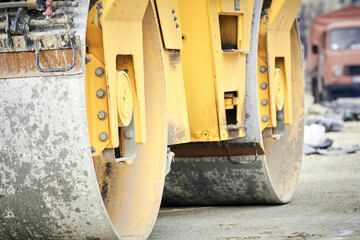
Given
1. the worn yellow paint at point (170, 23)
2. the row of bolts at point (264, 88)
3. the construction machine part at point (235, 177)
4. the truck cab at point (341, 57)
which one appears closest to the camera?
the worn yellow paint at point (170, 23)

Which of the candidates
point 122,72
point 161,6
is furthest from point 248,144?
point 122,72

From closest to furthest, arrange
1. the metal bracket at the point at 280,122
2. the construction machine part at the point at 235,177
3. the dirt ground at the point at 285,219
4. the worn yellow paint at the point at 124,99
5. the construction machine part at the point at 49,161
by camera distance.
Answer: the construction machine part at the point at 49,161 < the worn yellow paint at the point at 124,99 < the dirt ground at the point at 285,219 < the construction machine part at the point at 235,177 < the metal bracket at the point at 280,122

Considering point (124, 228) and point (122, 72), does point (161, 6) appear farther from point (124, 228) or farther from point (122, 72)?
point (124, 228)

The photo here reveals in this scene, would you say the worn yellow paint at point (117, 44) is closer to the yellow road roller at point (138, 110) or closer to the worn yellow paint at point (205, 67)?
the yellow road roller at point (138, 110)

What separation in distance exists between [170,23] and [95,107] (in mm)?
815

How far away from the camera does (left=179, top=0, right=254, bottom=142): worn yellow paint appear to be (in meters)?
3.91

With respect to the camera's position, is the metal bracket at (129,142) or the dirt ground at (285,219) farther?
the dirt ground at (285,219)

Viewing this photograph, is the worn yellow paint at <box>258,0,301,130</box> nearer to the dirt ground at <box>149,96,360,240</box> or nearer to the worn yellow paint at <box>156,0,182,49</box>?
the dirt ground at <box>149,96,360,240</box>

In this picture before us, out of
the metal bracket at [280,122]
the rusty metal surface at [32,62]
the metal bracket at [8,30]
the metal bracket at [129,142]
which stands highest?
the metal bracket at [8,30]

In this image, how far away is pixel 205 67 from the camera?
394cm

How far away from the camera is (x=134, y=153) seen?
10.5ft

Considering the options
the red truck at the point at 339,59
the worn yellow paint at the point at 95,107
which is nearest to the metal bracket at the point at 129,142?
the worn yellow paint at the point at 95,107

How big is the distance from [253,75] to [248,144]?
40 cm

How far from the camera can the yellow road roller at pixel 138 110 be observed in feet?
8.21
